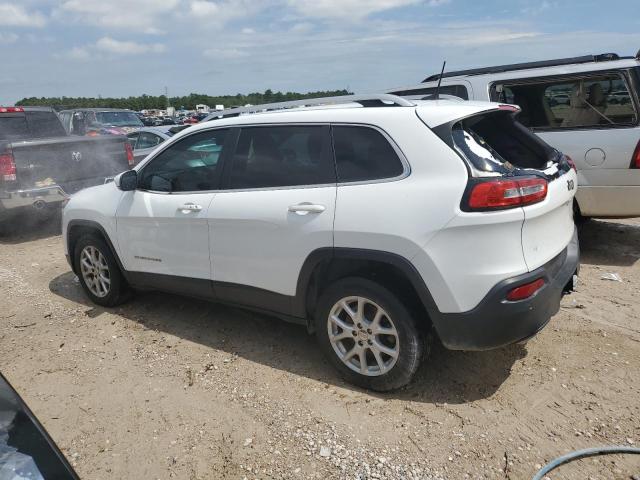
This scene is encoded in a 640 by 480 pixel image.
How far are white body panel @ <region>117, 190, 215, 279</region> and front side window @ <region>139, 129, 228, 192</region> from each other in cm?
8

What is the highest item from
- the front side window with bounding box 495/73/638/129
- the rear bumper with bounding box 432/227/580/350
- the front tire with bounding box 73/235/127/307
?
the front side window with bounding box 495/73/638/129

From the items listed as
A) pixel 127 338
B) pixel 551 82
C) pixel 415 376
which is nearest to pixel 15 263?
pixel 127 338

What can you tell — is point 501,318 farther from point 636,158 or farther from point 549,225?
point 636,158

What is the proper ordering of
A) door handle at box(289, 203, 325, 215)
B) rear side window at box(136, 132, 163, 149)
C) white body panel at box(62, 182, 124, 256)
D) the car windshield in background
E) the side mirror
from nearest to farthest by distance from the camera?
door handle at box(289, 203, 325, 215), the side mirror, white body panel at box(62, 182, 124, 256), rear side window at box(136, 132, 163, 149), the car windshield in background

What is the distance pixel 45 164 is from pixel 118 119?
31.1 ft

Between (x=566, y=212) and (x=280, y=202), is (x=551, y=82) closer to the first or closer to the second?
(x=566, y=212)

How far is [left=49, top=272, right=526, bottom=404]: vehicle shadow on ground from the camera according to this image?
3277mm

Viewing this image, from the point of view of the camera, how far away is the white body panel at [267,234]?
320 cm

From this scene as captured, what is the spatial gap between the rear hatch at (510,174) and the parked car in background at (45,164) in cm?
612

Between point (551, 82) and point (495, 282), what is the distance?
3.76 metres

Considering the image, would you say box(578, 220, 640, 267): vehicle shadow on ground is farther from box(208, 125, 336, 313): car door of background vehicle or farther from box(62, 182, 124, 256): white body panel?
box(62, 182, 124, 256): white body panel

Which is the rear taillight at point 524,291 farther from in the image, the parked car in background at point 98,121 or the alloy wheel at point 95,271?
the parked car in background at point 98,121

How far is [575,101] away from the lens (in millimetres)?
5488

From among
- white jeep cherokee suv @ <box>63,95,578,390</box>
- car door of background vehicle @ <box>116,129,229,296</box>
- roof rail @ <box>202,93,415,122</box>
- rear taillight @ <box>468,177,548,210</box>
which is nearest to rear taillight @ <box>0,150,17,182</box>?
car door of background vehicle @ <box>116,129,229,296</box>
